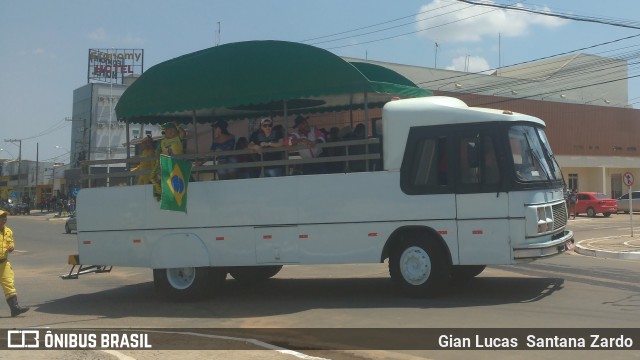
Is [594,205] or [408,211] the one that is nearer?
[408,211]

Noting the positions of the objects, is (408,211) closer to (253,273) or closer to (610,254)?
(253,273)

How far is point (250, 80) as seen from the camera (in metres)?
10.6

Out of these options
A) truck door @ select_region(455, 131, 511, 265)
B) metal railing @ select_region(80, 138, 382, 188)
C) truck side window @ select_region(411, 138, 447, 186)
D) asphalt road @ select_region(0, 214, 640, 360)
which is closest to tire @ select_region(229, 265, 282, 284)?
asphalt road @ select_region(0, 214, 640, 360)

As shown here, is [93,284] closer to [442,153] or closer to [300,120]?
[300,120]

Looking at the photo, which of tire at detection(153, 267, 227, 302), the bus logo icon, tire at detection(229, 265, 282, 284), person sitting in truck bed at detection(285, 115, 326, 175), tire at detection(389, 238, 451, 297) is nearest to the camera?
the bus logo icon

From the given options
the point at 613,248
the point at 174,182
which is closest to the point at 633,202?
the point at 613,248

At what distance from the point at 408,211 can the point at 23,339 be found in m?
5.70

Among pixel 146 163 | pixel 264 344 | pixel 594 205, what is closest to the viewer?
pixel 264 344

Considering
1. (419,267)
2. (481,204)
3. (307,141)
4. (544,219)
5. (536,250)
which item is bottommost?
(419,267)

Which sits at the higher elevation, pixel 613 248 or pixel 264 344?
pixel 613 248

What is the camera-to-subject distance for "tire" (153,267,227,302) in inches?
426

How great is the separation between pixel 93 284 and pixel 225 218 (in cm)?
581

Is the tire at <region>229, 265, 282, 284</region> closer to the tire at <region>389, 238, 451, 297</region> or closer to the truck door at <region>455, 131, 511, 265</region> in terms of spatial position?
the tire at <region>389, 238, 451, 297</region>

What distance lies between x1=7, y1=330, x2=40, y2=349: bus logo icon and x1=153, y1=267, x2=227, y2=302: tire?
250 cm
